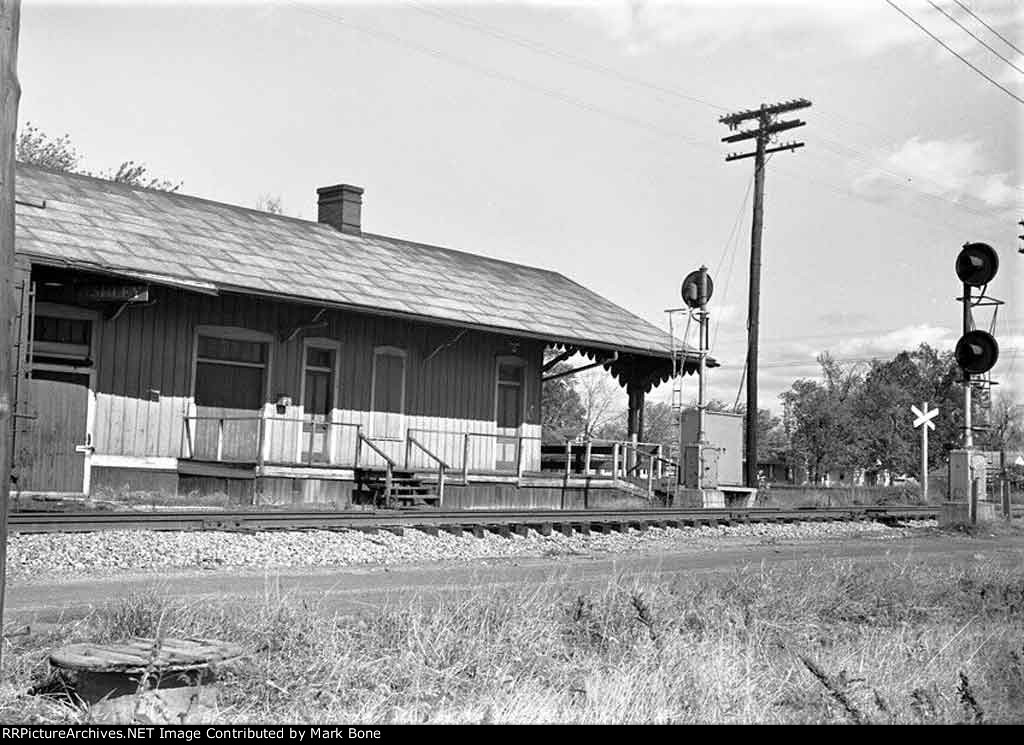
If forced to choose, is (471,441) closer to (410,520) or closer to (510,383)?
(510,383)

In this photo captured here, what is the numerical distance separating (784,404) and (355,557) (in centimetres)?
8653

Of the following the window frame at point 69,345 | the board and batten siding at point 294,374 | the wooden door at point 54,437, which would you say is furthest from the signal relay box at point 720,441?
the wooden door at point 54,437

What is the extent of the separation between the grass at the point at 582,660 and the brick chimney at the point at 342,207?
831 inches

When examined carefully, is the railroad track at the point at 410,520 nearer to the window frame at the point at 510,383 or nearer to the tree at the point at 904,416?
the window frame at the point at 510,383

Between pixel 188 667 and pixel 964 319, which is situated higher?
pixel 964 319

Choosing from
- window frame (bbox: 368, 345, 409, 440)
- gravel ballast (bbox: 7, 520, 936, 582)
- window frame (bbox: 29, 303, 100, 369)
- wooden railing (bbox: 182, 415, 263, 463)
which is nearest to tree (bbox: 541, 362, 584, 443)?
window frame (bbox: 368, 345, 409, 440)

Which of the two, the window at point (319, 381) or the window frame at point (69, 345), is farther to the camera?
the window at point (319, 381)

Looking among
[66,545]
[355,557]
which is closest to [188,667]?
[66,545]

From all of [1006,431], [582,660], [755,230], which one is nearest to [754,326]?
[755,230]

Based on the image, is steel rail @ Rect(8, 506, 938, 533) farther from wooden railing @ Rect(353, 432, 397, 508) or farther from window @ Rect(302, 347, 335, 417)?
window @ Rect(302, 347, 335, 417)

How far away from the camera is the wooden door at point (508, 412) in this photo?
27.8 meters

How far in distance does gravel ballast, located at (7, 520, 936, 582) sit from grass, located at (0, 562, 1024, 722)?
4.01 m
